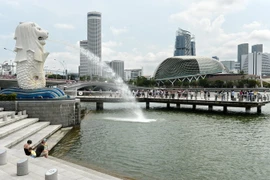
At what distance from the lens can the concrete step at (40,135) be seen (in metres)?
15.8

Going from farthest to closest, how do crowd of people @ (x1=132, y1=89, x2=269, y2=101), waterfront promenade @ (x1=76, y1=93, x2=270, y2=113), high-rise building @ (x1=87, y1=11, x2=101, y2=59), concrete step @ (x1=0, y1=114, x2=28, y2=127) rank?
high-rise building @ (x1=87, y1=11, x2=101, y2=59), crowd of people @ (x1=132, y1=89, x2=269, y2=101), waterfront promenade @ (x1=76, y1=93, x2=270, y2=113), concrete step @ (x1=0, y1=114, x2=28, y2=127)

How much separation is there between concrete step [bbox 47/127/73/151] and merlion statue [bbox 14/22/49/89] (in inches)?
213

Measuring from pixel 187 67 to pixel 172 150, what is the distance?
139 m

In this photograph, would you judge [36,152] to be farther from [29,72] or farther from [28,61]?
[28,61]

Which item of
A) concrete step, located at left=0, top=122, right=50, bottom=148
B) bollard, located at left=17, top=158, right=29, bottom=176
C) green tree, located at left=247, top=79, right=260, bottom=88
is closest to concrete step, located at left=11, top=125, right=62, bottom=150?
concrete step, located at left=0, top=122, right=50, bottom=148

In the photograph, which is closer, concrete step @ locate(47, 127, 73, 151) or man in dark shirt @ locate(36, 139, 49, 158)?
man in dark shirt @ locate(36, 139, 49, 158)

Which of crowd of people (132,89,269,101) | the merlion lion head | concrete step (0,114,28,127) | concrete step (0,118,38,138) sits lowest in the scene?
concrete step (0,118,38,138)

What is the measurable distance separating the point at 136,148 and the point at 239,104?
23494mm

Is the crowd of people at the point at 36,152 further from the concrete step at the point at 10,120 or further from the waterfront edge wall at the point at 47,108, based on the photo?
the waterfront edge wall at the point at 47,108

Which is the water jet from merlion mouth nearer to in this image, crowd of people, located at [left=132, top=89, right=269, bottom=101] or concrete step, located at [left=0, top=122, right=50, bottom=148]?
A: concrete step, located at [left=0, top=122, right=50, bottom=148]

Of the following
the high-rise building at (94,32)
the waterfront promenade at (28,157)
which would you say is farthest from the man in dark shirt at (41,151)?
the high-rise building at (94,32)

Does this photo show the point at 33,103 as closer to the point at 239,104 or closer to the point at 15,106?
the point at 15,106

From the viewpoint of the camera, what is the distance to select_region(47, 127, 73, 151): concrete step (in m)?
17.9

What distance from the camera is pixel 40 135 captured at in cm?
1883
